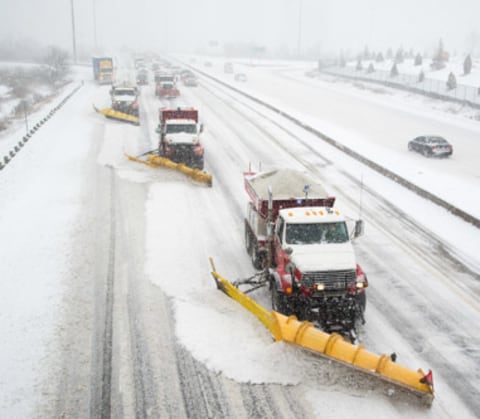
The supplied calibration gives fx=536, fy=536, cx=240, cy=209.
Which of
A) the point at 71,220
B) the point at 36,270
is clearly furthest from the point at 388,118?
the point at 36,270

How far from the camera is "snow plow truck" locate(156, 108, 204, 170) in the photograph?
2684cm

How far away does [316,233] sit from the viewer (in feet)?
41.4

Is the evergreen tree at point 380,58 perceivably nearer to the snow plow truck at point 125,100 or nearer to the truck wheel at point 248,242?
the snow plow truck at point 125,100

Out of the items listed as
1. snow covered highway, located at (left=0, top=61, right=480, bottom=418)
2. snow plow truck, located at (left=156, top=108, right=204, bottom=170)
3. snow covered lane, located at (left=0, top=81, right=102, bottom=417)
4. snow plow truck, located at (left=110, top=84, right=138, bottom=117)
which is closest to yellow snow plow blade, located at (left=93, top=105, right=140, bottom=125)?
snow plow truck, located at (left=110, top=84, right=138, bottom=117)

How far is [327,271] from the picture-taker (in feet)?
37.7

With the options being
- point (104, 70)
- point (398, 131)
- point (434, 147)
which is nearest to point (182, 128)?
point (434, 147)

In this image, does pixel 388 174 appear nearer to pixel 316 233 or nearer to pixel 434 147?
pixel 434 147

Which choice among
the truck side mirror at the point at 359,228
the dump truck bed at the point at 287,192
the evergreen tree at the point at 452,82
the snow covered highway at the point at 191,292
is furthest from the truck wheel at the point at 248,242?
the evergreen tree at the point at 452,82

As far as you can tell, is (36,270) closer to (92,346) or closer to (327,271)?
(92,346)

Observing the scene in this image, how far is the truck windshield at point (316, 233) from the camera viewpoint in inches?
494

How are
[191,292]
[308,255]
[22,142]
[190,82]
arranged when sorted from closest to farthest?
1. [308,255]
2. [191,292]
3. [22,142]
4. [190,82]

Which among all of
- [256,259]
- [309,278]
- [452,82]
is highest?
[452,82]

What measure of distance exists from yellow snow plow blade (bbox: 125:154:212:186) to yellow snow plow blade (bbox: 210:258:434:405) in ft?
43.8

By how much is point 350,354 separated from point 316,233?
3445 mm
